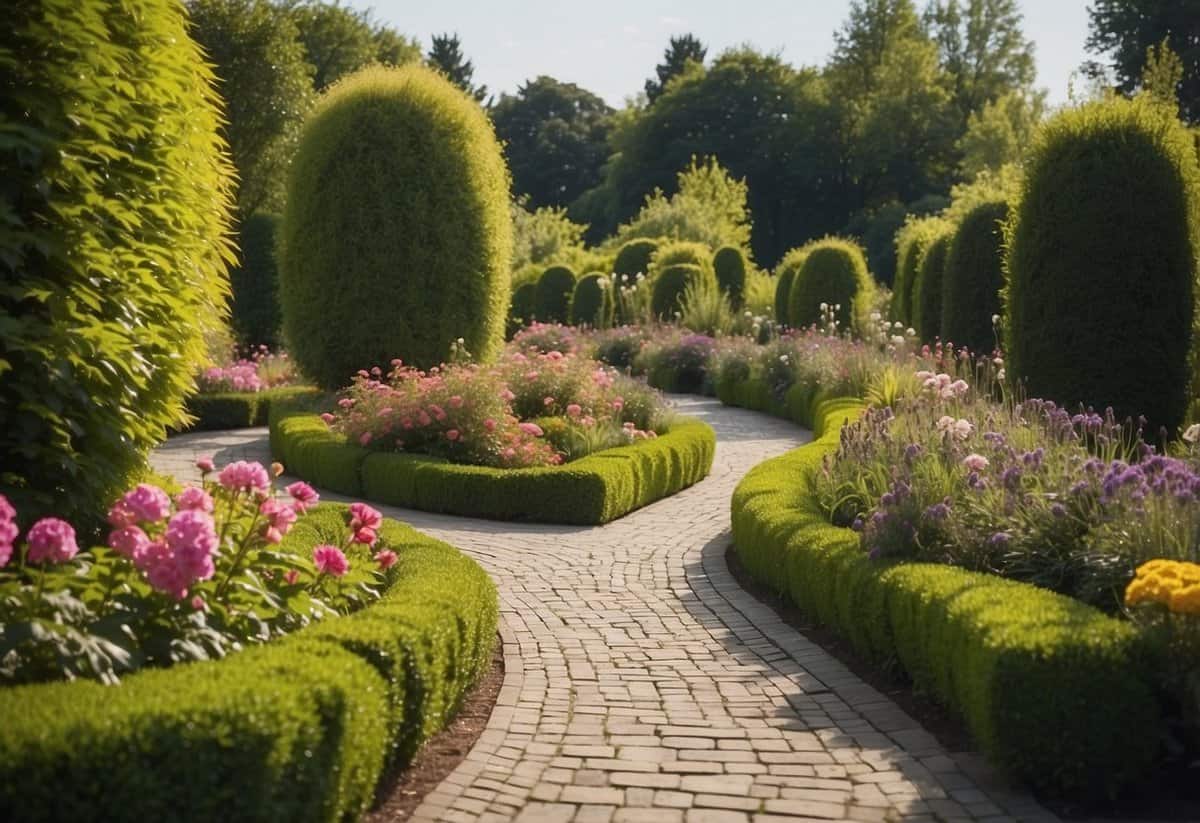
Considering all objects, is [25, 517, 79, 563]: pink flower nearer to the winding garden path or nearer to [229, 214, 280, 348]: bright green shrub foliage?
the winding garden path

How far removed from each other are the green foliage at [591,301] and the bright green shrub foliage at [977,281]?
1465 centimetres

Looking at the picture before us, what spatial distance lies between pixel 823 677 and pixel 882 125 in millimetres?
51108

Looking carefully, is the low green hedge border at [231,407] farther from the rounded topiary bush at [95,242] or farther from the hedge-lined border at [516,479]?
the rounded topiary bush at [95,242]

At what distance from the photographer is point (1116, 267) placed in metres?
10.4

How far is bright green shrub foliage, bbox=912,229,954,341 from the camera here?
20234mm

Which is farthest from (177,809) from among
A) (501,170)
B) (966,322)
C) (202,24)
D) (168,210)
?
(202,24)

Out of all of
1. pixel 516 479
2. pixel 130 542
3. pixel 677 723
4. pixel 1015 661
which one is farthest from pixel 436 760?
pixel 516 479

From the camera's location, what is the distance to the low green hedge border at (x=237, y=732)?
321 centimetres

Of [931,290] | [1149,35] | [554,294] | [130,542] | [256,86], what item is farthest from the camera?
[1149,35]

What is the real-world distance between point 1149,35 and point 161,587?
1661 inches

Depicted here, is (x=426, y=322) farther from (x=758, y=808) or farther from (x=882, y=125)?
(x=882, y=125)

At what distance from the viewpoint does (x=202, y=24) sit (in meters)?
28.3

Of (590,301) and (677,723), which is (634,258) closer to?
(590,301)

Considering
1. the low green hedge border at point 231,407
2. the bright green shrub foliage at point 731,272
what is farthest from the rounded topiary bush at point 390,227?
the bright green shrub foliage at point 731,272
